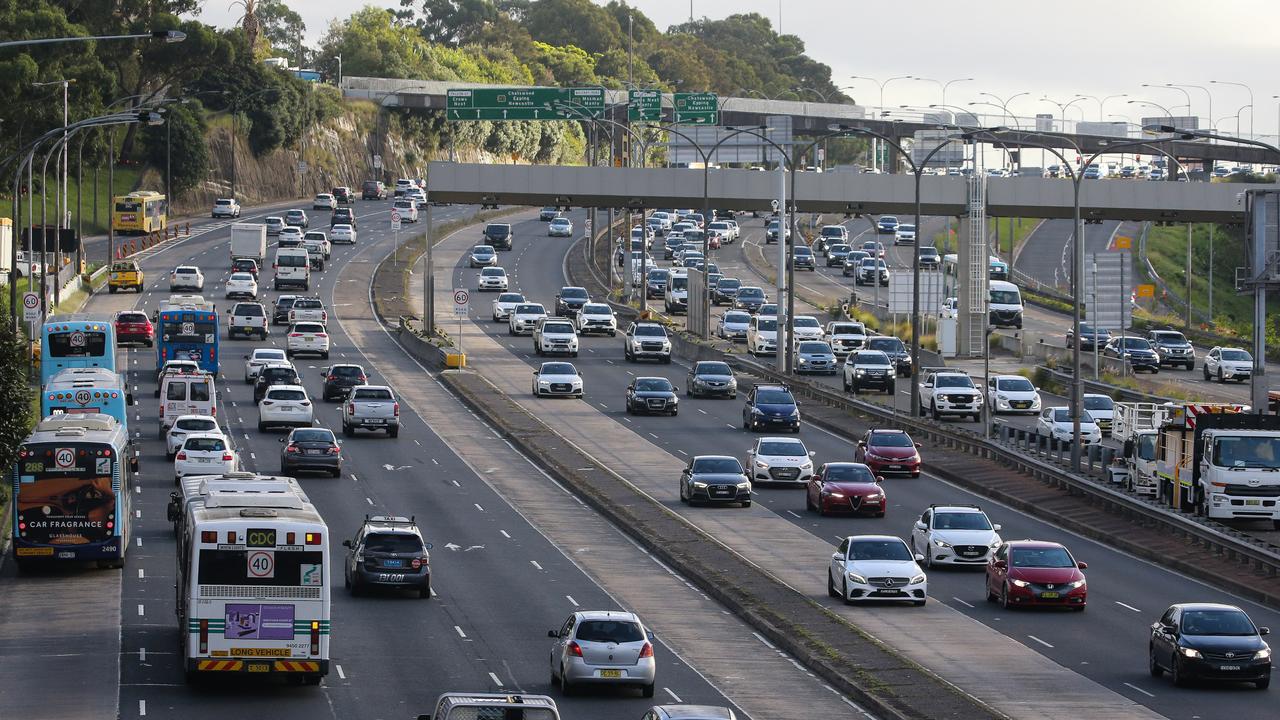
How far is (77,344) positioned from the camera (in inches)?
2569

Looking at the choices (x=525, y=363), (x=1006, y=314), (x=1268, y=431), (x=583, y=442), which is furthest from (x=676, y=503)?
(x=1006, y=314)

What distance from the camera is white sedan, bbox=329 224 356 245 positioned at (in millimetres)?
139500

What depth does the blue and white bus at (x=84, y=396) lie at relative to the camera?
54656mm

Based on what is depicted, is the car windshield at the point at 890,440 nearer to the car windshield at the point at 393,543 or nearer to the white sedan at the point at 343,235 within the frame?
the car windshield at the point at 393,543

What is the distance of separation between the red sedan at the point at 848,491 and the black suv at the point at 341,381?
25239 mm

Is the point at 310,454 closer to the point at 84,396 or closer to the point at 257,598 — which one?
the point at 84,396

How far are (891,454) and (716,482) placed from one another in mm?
7751

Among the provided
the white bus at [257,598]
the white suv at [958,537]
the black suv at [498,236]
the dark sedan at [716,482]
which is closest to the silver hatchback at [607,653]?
the white bus at [257,598]

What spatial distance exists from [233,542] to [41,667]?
197 inches

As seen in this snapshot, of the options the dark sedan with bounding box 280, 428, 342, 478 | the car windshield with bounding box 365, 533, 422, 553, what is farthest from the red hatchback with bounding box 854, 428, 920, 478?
the car windshield with bounding box 365, 533, 422, 553

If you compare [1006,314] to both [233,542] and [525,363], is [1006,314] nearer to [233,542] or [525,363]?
[525,363]

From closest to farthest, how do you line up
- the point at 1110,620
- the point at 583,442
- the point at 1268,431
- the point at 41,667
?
1. the point at 41,667
2. the point at 1110,620
3. the point at 1268,431
4. the point at 583,442

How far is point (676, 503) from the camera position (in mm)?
53844

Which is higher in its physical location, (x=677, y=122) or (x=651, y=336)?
(x=677, y=122)
